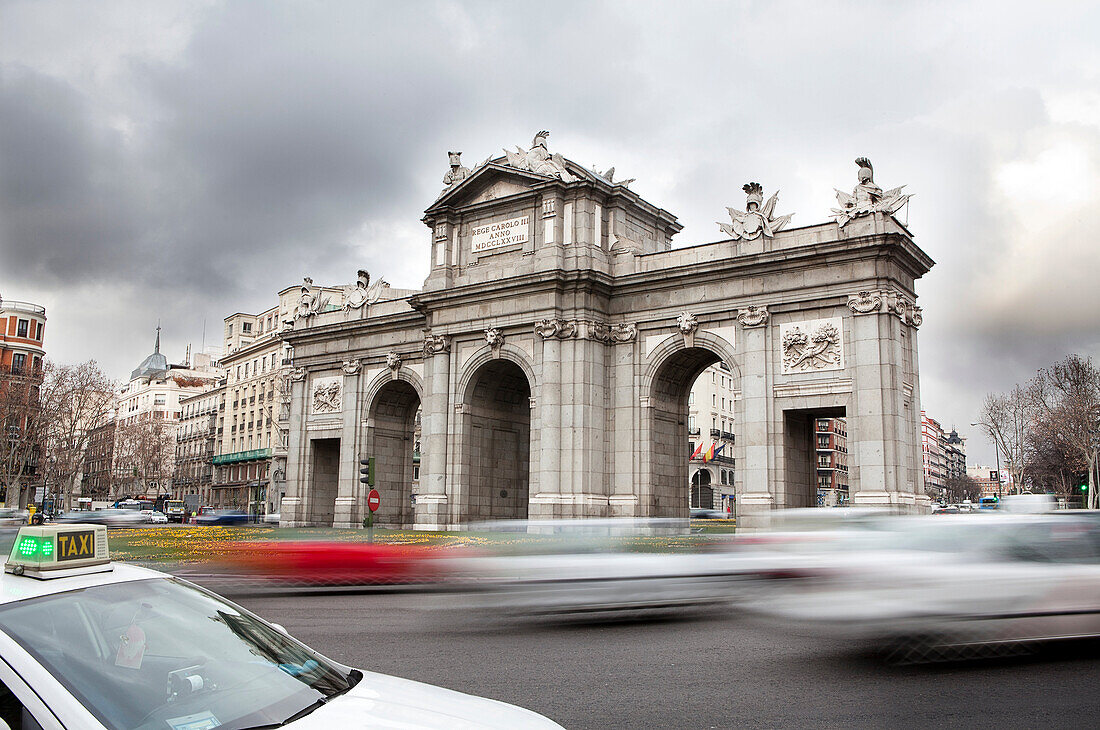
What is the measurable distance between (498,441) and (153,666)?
33763 millimetres

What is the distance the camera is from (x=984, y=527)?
9734 mm

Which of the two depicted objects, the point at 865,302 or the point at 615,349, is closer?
the point at 865,302

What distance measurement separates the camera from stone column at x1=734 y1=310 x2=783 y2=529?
96.8 feet

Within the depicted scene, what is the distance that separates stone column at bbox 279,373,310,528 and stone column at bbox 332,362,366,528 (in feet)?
6.75

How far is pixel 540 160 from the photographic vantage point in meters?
34.9

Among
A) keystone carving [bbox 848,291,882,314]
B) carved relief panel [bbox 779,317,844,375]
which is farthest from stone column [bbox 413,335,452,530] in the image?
keystone carving [bbox 848,291,882,314]

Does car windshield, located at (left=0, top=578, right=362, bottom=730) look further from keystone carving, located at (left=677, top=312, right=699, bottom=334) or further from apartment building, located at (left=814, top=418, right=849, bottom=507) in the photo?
apartment building, located at (left=814, top=418, right=849, bottom=507)

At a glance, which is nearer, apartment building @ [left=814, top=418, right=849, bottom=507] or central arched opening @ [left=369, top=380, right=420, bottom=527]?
central arched opening @ [left=369, top=380, right=420, bottom=527]

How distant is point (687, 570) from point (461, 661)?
3.86 meters

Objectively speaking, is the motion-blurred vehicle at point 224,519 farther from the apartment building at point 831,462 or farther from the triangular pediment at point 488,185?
the apartment building at point 831,462

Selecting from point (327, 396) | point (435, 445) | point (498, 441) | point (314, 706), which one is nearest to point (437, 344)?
point (435, 445)

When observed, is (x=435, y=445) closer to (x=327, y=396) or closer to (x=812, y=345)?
(x=327, y=396)

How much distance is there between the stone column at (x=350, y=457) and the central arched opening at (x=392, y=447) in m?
0.52

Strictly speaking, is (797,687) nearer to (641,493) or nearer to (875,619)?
(875,619)
